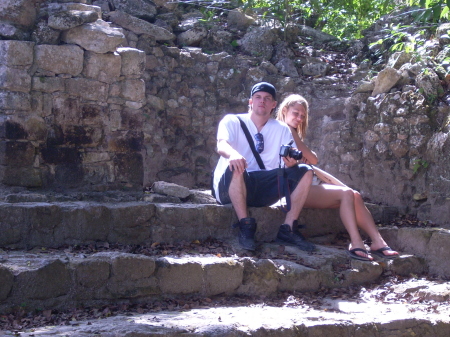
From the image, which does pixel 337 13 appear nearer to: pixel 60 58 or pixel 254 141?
pixel 254 141

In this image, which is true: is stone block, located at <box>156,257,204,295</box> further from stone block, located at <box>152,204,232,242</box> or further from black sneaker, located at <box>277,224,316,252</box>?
black sneaker, located at <box>277,224,316,252</box>

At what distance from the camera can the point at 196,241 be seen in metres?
4.00

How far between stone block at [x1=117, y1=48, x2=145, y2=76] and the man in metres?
1.07

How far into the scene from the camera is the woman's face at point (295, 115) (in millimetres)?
4535

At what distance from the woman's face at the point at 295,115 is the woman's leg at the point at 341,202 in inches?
23.8

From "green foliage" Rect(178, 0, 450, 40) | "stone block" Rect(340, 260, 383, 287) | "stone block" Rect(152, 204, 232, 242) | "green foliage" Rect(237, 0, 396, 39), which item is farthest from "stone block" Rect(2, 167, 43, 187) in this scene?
"green foliage" Rect(237, 0, 396, 39)

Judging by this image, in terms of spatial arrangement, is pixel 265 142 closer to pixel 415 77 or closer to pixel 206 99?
pixel 415 77

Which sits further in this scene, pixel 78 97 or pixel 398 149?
pixel 398 149

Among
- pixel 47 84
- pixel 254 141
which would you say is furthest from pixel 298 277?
pixel 47 84

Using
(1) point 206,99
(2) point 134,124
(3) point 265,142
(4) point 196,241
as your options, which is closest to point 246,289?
(4) point 196,241

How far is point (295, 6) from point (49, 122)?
5.36 m

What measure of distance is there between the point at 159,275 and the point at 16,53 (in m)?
2.21

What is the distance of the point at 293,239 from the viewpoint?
13.2ft

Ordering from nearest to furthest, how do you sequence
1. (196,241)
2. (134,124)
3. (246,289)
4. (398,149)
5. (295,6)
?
(246,289)
(196,241)
(134,124)
(398,149)
(295,6)
